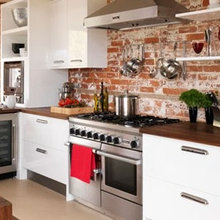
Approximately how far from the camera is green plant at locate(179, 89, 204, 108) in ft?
9.79

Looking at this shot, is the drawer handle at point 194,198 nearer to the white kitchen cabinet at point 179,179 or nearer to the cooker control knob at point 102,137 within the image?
the white kitchen cabinet at point 179,179

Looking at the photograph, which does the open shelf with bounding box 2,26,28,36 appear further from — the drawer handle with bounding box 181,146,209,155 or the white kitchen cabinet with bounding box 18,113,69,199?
the drawer handle with bounding box 181,146,209,155

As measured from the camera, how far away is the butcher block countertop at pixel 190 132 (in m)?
2.35

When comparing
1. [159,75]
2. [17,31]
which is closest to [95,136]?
[159,75]

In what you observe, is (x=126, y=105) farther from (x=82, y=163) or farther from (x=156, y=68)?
(x=82, y=163)

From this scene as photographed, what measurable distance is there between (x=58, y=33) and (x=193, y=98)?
2.11m

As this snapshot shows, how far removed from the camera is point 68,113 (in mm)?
3801

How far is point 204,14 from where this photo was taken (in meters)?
2.77

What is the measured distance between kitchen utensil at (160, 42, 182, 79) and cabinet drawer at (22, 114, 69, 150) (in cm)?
110

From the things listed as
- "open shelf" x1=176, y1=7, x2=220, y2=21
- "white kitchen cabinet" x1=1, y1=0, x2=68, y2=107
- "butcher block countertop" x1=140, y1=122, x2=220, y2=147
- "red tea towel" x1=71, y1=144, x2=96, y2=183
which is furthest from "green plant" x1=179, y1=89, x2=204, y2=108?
"white kitchen cabinet" x1=1, y1=0, x2=68, y2=107

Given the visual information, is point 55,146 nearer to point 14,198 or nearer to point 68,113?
point 68,113

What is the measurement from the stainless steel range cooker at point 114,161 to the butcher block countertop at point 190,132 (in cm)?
17

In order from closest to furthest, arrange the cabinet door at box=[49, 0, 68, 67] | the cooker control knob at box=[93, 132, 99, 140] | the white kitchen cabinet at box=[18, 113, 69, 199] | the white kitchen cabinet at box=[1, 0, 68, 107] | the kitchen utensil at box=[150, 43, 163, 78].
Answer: the cooker control knob at box=[93, 132, 99, 140]
the kitchen utensil at box=[150, 43, 163, 78]
the white kitchen cabinet at box=[18, 113, 69, 199]
the cabinet door at box=[49, 0, 68, 67]
the white kitchen cabinet at box=[1, 0, 68, 107]

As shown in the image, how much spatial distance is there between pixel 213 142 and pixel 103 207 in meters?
1.41
